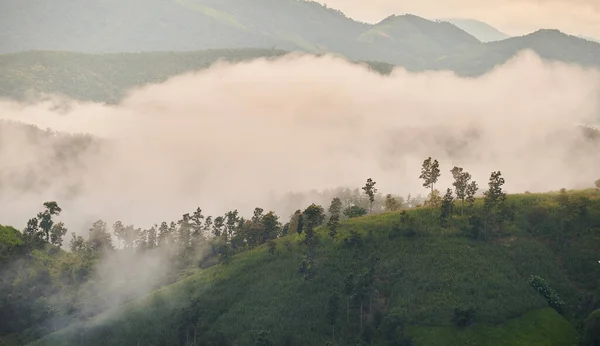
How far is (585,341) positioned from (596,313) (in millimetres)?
9264

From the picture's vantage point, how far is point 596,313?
196m

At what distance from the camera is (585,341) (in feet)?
643
